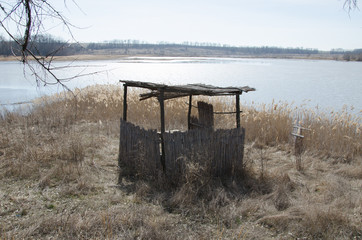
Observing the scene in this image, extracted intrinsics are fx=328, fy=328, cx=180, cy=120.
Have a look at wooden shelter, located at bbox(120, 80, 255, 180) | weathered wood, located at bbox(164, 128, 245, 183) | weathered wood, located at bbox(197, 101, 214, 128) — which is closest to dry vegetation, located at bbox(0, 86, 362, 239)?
weathered wood, located at bbox(164, 128, 245, 183)

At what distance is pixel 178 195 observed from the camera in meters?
5.00

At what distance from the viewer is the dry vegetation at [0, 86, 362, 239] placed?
4.20 meters

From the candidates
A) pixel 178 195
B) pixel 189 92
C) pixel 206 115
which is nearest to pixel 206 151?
pixel 178 195

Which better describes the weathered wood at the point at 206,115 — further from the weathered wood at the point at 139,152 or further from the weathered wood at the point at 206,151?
the weathered wood at the point at 139,152

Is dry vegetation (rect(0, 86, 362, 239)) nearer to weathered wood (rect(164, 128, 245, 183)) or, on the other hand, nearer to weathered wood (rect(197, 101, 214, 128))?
weathered wood (rect(164, 128, 245, 183))

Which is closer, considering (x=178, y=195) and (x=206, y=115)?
(x=178, y=195)

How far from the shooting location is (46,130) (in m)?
9.34

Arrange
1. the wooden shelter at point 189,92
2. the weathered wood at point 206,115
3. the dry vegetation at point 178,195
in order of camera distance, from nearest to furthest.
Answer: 1. the dry vegetation at point 178,195
2. the wooden shelter at point 189,92
3. the weathered wood at point 206,115

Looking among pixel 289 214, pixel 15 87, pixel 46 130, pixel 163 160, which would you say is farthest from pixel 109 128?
pixel 15 87

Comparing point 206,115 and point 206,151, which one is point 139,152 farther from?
point 206,115

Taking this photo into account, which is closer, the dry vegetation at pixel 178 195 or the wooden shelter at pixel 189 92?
the dry vegetation at pixel 178 195

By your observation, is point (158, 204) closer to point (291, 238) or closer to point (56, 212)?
point (56, 212)

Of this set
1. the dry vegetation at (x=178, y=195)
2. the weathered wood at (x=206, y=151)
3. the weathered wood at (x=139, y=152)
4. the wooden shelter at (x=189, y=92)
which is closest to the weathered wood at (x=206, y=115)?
the wooden shelter at (x=189, y=92)

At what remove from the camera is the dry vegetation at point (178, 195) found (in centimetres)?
420
